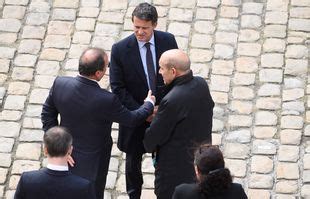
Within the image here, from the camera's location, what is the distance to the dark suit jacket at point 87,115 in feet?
23.9

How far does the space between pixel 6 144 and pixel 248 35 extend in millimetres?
3362

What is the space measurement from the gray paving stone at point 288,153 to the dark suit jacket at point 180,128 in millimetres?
1806

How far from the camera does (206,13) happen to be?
35.2 ft

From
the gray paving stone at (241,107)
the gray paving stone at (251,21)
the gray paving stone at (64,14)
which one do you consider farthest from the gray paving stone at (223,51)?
the gray paving stone at (64,14)

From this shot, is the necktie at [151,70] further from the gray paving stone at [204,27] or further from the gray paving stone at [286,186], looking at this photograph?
the gray paving stone at [204,27]

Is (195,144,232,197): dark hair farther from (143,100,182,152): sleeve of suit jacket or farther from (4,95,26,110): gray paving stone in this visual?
(4,95,26,110): gray paving stone

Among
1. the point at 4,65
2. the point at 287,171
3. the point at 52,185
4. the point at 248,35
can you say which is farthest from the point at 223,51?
the point at 52,185

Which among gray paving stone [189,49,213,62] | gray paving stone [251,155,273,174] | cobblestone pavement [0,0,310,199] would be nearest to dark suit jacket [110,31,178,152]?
cobblestone pavement [0,0,310,199]

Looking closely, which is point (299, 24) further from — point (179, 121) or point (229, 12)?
point (179, 121)

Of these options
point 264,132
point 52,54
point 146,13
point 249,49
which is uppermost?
point 146,13

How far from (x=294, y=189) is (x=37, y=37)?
3902 millimetres

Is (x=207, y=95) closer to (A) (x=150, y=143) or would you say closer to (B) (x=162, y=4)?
(A) (x=150, y=143)

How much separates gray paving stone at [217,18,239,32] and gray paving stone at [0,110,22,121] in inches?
111

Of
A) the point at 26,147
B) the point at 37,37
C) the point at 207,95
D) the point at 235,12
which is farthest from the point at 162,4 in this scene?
the point at 207,95
